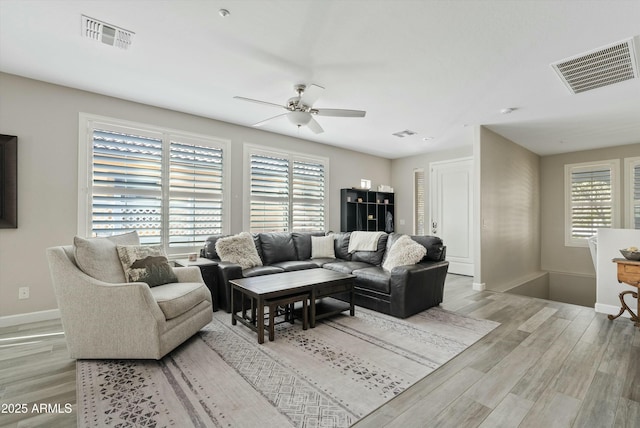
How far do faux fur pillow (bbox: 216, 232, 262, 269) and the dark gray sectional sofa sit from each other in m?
0.11

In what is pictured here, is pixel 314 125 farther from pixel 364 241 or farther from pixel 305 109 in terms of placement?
pixel 364 241

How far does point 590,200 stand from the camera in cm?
645

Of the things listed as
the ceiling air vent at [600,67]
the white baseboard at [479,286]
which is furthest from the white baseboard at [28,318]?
the ceiling air vent at [600,67]

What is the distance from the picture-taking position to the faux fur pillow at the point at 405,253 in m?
3.73

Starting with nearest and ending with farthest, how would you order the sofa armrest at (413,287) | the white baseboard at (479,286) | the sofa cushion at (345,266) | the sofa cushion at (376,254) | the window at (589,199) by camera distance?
the sofa armrest at (413,287) < the sofa cushion at (345,266) < the sofa cushion at (376,254) < the white baseboard at (479,286) < the window at (589,199)

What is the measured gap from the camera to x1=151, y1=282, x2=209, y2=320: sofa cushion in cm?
244

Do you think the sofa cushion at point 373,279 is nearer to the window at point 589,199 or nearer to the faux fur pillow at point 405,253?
the faux fur pillow at point 405,253

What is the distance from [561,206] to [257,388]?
7892 mm

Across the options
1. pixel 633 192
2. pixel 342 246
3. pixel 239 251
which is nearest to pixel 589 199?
pixel 633 192

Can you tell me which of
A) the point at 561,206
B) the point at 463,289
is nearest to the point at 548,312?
the point at 463,289

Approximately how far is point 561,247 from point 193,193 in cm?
800

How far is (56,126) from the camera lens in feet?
11.5

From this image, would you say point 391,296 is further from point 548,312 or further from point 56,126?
point 56,126

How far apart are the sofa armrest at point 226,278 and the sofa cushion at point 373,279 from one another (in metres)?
1.54
